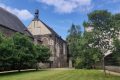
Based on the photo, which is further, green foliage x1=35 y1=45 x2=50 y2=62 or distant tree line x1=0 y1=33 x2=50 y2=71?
green foliage x1=35 y1=45 x2=50 y2=62

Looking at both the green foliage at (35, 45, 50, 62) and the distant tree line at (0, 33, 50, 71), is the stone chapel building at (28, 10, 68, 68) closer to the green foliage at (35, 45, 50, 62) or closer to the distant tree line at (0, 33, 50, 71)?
the green foliage at (35, 45, 50, 62)

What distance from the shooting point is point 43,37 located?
6888cm

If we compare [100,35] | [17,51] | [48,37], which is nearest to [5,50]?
[17,51]

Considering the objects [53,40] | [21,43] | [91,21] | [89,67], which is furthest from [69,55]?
[91,21]

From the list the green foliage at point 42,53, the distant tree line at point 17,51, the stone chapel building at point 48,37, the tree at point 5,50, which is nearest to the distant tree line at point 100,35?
the tree at point 5,50

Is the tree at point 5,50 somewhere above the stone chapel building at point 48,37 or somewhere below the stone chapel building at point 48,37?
below

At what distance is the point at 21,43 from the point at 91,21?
13385mm

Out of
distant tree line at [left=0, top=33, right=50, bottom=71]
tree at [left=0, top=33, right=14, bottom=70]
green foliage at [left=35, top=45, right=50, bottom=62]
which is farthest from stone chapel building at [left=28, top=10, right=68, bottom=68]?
tree at [left=0, top=33, right=14, bottom=70]

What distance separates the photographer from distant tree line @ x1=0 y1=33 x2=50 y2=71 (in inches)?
1215

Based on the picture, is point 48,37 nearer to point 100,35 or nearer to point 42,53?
point 42,53

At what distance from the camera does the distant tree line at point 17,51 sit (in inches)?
1215

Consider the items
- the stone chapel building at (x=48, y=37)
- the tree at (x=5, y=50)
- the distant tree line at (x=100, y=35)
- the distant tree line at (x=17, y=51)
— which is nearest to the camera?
the distant tree line at (x=100, y=35)

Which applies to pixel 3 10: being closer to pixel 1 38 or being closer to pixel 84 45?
pixel 1 38

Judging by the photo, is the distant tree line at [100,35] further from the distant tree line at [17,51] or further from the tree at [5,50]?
the distant tree line at [17,51]
